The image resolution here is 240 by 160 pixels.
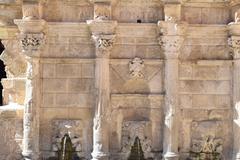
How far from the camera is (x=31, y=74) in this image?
11062mm

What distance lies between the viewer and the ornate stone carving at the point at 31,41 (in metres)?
11.0

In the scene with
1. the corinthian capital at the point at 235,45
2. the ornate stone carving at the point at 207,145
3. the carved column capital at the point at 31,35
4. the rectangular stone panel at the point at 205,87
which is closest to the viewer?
the carved column capital at the point at 31,35

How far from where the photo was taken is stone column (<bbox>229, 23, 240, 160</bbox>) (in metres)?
11.2

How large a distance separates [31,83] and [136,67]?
105 inches

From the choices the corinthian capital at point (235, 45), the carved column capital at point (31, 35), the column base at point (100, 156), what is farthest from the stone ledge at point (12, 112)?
the corinthian capital at point (235, 45)

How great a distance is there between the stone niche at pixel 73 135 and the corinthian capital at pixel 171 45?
2810 millimetres

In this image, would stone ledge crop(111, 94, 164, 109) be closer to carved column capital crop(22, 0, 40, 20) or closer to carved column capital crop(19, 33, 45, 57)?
carved column capital crop(19, 33, 45, 57)

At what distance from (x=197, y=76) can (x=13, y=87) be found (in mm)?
4802

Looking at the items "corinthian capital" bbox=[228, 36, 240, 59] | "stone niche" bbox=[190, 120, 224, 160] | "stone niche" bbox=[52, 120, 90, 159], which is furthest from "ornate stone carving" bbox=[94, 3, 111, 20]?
"stone niche" bbox=[190, 120, 224, 160]

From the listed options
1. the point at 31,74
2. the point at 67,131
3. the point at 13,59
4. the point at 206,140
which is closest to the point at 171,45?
the point at 206,140

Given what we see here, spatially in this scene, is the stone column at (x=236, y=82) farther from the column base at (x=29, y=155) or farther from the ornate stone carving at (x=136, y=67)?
the column base at (x=29, y=155)

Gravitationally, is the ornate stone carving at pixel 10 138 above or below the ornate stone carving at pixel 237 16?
below

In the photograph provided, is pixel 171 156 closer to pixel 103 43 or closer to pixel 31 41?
pixel 103 43

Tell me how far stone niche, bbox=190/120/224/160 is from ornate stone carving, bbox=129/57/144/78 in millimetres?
1897
